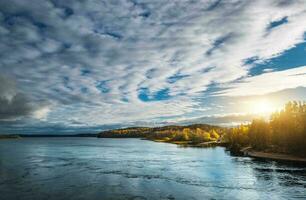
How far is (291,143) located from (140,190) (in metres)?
80.5

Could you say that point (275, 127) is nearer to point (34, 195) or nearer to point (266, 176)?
point (266, 176)

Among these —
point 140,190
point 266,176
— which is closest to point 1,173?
point 140,190

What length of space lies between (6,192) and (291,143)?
311 ft

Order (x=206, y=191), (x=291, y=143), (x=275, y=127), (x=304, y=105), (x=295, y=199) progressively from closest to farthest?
(x=295, y=199), (x=206, y=191), (x=291, y=143), (x=304, y=105), (x=275, y=127)

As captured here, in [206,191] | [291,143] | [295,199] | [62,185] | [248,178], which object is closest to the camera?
[295,199]

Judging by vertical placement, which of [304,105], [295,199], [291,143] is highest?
[304,105]

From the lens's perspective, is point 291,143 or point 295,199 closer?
point 295,199

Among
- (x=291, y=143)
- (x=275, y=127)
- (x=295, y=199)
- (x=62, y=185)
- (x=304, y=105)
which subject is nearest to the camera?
(x=295, y=199)

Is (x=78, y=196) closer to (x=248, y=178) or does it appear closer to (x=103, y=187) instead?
(x=103, y=187)

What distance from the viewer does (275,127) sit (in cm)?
13325

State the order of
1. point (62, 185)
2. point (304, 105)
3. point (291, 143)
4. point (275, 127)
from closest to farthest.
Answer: point (62, 185) < point (291, 143) < point (304, 105) < point (275, 127)

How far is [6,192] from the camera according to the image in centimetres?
4797

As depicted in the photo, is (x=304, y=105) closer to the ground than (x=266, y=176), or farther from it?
farther from it

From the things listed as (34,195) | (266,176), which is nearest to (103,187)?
(34,195)
